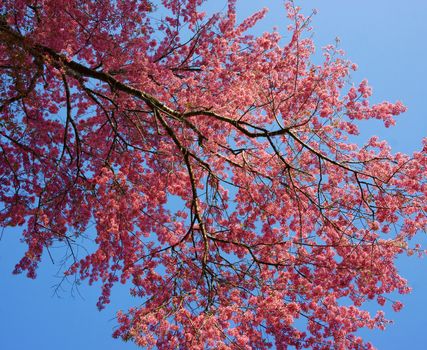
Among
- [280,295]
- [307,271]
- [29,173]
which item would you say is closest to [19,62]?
[29,173]

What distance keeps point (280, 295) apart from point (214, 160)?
357cm

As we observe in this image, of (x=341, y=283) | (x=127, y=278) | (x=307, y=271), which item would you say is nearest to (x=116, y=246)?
(x=127, y=278)

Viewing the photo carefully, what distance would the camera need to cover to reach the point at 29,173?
414 inches

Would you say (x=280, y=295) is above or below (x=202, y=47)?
below

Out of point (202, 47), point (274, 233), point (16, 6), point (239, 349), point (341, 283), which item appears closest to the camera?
point (239, 349)

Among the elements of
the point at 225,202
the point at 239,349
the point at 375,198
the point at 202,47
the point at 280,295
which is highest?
the point at 202,47

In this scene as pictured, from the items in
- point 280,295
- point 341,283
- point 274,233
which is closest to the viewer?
point 280,295

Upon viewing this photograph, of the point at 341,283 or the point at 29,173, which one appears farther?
the point at 29,173

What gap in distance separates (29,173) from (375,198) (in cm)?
762

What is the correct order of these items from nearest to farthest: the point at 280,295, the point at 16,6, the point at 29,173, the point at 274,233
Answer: the point at 280,295 < the point at 16,6 < the point at 274,233 < the point at 29,173

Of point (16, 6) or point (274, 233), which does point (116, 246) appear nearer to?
point (274, 233)

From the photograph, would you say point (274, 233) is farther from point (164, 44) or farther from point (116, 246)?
point (164, 44)

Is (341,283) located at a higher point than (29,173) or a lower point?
lower

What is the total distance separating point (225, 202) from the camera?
9.70 m
